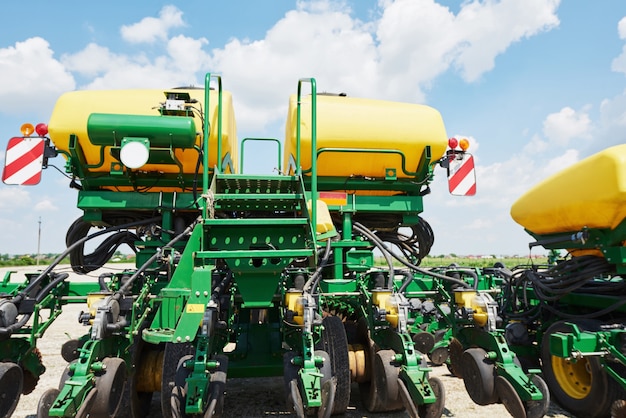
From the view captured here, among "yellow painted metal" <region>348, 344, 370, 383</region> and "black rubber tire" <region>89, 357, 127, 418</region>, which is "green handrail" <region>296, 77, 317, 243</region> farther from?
"black rubber tire" <region>89, 357, 127, 418</region>

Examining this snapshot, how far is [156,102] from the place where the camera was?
16.2ft

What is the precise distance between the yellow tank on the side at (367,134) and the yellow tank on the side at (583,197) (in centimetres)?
127

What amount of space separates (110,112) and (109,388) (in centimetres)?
286

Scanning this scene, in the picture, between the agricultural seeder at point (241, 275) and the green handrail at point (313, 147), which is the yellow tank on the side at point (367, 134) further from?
the green handrail at point (313, 147)

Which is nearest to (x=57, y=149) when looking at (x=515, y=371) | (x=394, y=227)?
(x=394, y=227)

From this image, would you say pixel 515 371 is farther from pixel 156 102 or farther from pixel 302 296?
pixel 156 102

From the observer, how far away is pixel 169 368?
3.88m

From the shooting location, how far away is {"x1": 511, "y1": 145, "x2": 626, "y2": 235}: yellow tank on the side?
4.00 m

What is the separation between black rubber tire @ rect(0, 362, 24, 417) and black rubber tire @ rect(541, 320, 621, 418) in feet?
16.8

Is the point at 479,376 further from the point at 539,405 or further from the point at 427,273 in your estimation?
the point at 427,273

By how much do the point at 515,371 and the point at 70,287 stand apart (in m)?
4.38

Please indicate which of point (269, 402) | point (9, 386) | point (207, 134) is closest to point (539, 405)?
point (269, 402)

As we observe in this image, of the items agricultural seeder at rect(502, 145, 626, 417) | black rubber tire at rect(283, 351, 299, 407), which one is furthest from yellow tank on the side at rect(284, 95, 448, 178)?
Answer: black rubber tire at rect(283, 351, 299, 407)

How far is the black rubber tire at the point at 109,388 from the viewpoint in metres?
3.37
